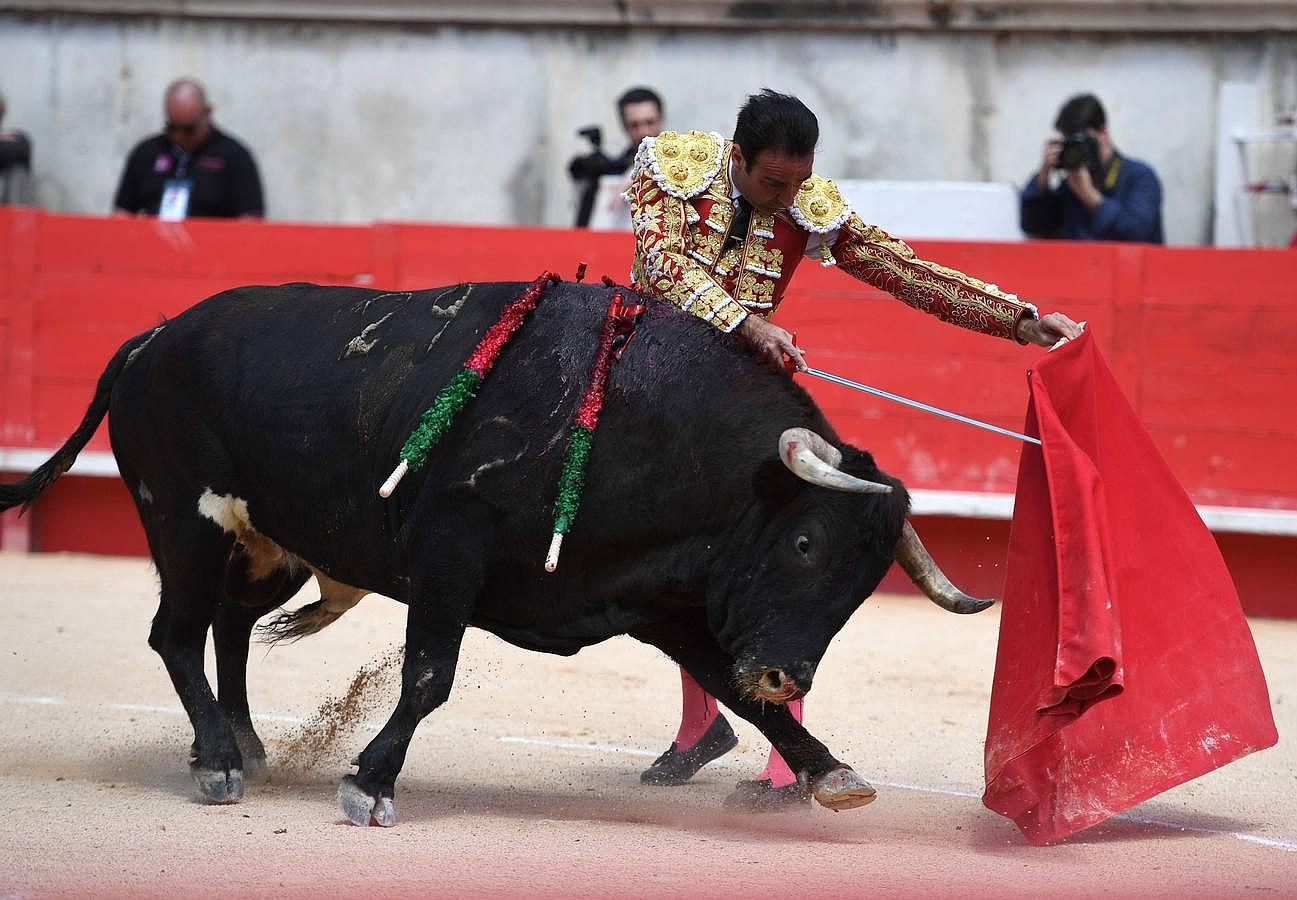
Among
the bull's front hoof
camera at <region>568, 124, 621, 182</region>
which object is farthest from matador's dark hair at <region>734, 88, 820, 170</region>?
camera at <region>568, 124, 621, 182</region>

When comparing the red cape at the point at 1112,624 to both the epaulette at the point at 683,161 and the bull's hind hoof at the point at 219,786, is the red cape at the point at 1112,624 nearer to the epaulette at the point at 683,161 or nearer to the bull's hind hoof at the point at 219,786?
the epaulette at the point at 683,161

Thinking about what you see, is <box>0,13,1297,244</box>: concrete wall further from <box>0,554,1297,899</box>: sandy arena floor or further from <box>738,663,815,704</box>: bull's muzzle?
<box>738,663,815,704</box>: bull's muzzle

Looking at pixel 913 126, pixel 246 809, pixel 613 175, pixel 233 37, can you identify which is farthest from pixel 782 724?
pixel 233 37

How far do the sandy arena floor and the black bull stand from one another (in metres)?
0.19

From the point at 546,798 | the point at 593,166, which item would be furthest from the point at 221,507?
the point at 593,166

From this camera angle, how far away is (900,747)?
4.51 m

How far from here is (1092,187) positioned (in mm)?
7027

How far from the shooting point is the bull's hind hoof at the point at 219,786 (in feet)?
12.2

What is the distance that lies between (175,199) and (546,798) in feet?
14.9

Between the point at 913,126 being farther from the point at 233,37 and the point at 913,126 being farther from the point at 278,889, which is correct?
the point at 278,889

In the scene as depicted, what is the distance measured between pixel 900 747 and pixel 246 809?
1.66 m

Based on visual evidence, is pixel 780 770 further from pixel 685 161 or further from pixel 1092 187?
pixel 1092 187

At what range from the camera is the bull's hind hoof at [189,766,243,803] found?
146 inches

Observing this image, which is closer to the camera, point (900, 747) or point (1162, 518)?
point (1162, 518)
